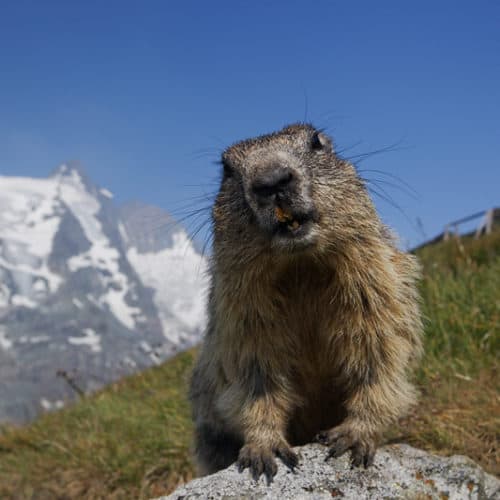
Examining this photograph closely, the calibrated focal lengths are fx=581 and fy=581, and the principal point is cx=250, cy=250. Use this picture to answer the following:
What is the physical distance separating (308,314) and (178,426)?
3.35 m

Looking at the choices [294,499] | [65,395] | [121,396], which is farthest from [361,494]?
[65,395]

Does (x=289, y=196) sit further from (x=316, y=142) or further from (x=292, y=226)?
(x=316, y=142)

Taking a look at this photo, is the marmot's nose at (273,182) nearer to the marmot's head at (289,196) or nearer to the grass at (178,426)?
the marmot's head at (289,196)

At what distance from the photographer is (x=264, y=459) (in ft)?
10.8

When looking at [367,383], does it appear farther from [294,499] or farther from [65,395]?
[65,395]

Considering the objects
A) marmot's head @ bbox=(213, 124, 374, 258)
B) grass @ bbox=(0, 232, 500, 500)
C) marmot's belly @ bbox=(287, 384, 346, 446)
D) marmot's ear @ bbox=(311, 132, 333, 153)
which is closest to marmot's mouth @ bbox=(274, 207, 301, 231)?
marmot's head @ bbox=(213, 124, 374, 258)

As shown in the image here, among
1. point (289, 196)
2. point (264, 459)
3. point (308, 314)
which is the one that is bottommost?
point (264, 459)

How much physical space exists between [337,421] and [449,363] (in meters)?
2.18

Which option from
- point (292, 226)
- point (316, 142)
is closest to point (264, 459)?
point (292, 226)

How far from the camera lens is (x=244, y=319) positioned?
138 inches

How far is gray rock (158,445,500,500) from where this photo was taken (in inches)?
123

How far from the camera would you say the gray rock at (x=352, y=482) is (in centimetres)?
312

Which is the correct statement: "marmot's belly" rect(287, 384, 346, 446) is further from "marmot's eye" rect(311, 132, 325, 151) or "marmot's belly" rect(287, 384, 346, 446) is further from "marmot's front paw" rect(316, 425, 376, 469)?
"marmot's eye" rect(311, 132, 325, 151)

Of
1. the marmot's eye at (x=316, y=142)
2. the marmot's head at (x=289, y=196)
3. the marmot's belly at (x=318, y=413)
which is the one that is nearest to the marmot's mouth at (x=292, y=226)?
the marmot's head at (x=289, y=196)
